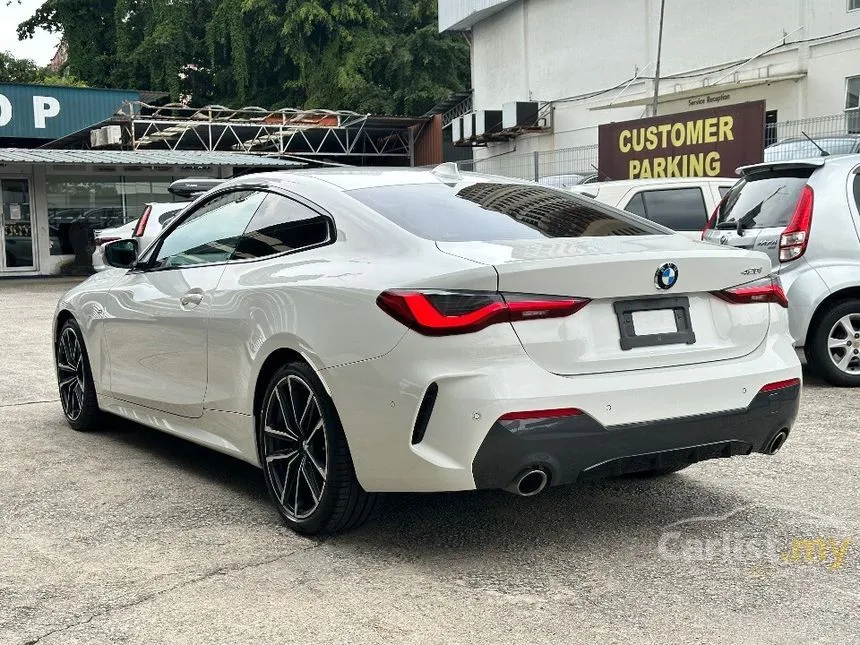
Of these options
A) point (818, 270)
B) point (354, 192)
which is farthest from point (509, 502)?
point (818, 270)

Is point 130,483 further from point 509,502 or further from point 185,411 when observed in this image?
point 509,502

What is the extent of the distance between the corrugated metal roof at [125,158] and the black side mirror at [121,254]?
17.1 meters

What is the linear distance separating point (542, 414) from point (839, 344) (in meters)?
4.77

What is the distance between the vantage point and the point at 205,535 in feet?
14.3

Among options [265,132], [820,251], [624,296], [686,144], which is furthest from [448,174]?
[265,132]

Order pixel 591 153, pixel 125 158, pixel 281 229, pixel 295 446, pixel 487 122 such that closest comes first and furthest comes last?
pixel 295 446
pixel 281 229
pixel 591 153
pixel 125 158
pixel 487 122

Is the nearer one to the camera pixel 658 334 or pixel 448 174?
pixel 658 334

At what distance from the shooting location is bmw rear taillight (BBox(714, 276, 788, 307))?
4141 mm

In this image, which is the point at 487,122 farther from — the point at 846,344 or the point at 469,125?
the point at 846,344

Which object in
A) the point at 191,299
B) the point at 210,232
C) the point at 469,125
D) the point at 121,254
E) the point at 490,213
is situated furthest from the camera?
the point at 469,125

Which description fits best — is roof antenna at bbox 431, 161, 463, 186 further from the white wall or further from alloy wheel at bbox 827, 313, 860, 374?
the white wall

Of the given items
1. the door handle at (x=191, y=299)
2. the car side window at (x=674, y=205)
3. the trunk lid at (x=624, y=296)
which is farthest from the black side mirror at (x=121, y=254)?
the car side window at (x=674, y=205)

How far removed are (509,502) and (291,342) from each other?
48.7 inches

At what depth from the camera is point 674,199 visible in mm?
10555
